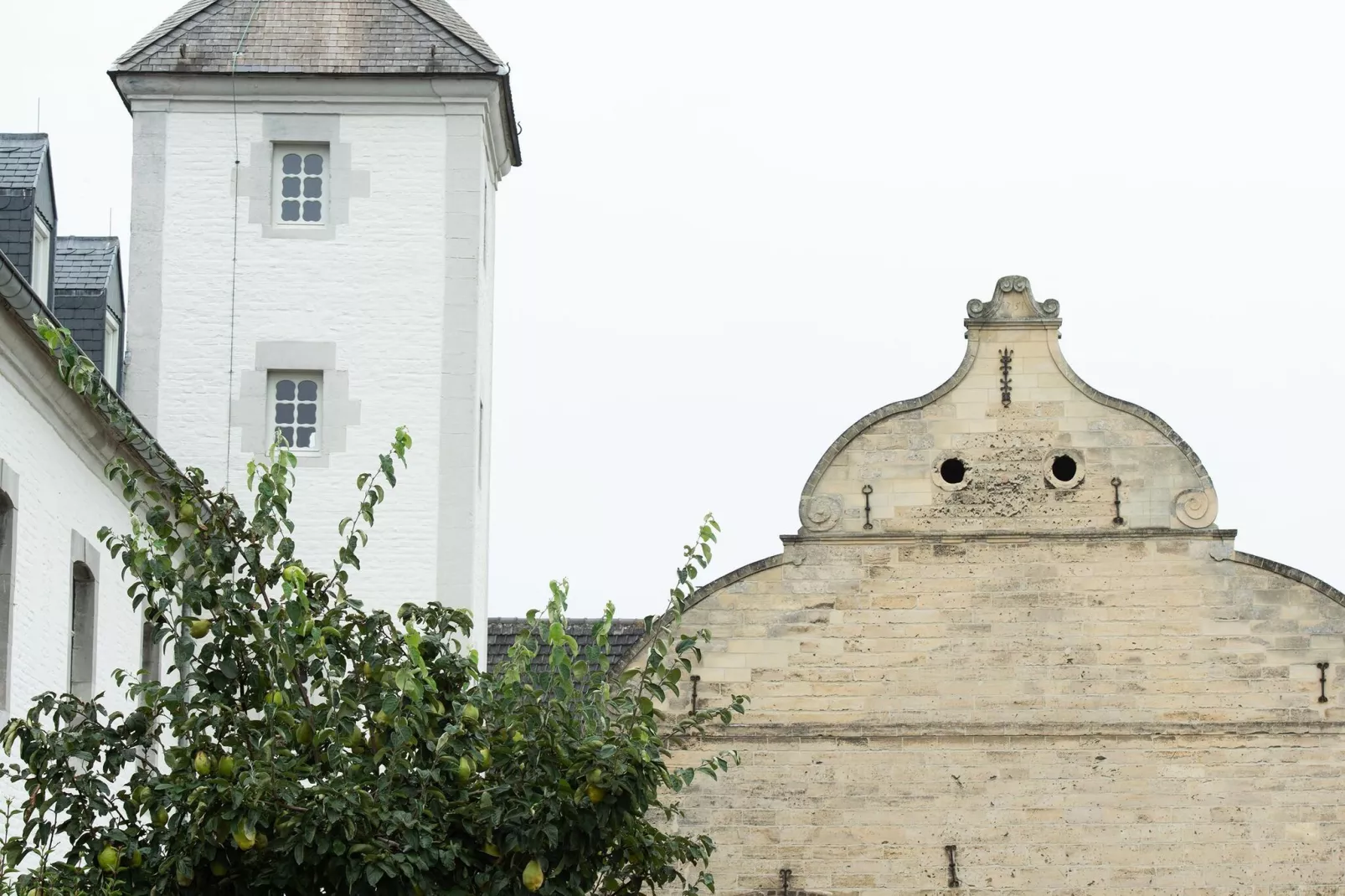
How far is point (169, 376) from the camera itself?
84.1 ft

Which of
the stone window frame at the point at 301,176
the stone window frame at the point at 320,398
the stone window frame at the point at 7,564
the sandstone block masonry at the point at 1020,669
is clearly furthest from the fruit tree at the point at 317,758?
the sandstone block masonry at the point at 1020,669

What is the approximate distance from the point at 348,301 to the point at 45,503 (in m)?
7.32

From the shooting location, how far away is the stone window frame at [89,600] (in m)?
19.9

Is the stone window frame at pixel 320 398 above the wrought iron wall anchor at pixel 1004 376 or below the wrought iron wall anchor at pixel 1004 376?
below

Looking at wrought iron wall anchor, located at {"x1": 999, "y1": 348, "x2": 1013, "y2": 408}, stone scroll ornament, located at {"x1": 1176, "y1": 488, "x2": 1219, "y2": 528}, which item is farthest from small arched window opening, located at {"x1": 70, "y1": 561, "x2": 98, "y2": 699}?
stone scroll ornament, located at {"x1": 1176, "y1": 488, "x2": 1219, "y2": 528}

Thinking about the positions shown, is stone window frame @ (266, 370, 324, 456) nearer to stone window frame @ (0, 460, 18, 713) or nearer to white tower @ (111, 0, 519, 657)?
white tower @ (111, 0, 519, 657)

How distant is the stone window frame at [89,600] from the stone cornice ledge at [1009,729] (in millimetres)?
7765

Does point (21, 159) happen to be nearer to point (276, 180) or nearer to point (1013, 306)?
point (276, 180)

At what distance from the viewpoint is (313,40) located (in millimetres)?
26422

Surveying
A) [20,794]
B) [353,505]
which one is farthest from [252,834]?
[353,505]

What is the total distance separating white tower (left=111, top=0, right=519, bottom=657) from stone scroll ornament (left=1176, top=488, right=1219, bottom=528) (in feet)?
23.0

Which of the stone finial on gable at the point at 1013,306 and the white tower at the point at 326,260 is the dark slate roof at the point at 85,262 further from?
the stone finial on gable at the point at 1013,306

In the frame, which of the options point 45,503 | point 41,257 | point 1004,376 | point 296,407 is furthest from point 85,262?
point 1004,376

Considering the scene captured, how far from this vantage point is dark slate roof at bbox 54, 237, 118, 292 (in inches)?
982
